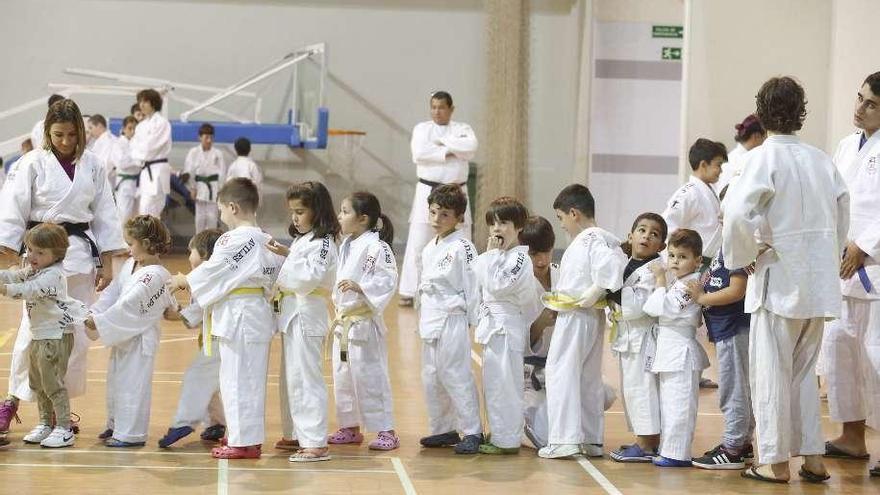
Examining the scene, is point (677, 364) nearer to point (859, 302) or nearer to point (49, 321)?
point (859, 302)

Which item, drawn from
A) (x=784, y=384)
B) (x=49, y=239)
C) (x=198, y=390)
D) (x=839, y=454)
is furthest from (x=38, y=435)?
(x=839, y=454)

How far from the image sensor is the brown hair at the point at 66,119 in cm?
601

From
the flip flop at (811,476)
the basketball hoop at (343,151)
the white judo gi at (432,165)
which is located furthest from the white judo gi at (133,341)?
the basketball hoop at (343,151)

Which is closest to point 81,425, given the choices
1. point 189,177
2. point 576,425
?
point 576,425

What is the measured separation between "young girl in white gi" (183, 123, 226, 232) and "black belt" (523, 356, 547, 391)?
9892mm

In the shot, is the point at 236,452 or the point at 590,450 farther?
the point at 590,450

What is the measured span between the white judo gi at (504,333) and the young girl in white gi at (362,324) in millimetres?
463

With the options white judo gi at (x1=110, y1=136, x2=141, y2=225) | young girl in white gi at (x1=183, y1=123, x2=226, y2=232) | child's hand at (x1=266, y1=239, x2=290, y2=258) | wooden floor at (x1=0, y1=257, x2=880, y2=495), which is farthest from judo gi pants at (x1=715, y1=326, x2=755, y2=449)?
young girl in white gi at (x1=183, y1=123, x2=226, y2=232)

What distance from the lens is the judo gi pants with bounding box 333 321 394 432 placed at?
239 inches

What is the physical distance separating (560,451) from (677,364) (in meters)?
0.67

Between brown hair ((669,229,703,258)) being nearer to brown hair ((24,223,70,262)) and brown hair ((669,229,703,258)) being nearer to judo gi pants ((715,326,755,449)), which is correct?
judo gi pants ((715,326,755,449))

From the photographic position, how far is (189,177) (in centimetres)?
1592

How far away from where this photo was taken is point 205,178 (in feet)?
51.7

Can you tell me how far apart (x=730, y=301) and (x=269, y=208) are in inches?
465
